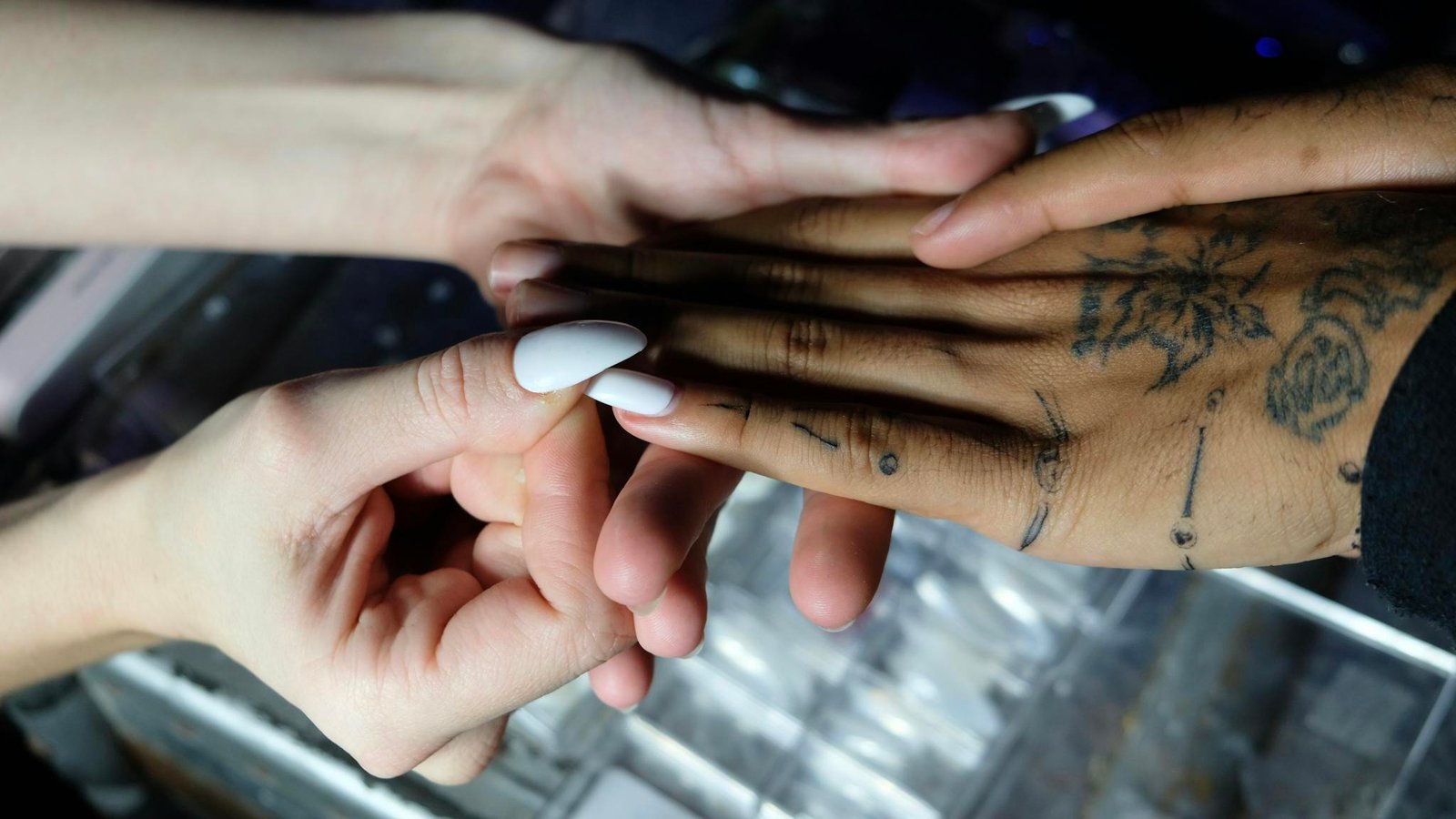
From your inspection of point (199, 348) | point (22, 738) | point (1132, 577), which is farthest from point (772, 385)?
point (22, 738)

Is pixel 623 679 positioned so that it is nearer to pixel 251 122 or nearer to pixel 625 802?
pixel 625 802

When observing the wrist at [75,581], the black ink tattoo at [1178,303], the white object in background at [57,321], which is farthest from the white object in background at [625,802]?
the white object in background at [57,321]

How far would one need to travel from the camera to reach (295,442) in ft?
2.87

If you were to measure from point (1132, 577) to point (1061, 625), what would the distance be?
0.11 metres

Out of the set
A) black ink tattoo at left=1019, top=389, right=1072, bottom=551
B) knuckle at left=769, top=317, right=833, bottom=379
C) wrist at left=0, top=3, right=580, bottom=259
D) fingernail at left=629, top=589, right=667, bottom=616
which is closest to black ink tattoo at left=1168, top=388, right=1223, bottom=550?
black ink tattoo at left=1019, top=389, right=1072, bottom=551

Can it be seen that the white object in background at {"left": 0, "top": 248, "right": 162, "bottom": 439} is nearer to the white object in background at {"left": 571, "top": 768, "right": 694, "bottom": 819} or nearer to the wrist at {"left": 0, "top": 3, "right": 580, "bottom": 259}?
the wrist at {"left": 0, "top": 3, "right": 580, "bottom": 259}

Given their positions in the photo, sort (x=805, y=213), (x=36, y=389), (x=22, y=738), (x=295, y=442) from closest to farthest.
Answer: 1. (x=295, y=442)
2. (x=805, y=213)
3. (x=36, y=389)
4. (x=22, y=738)

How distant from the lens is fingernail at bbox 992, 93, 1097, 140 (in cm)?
125

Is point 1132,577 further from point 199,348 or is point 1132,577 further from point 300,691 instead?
point 199,348

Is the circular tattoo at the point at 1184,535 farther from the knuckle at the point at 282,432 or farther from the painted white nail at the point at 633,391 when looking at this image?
the knuckle at the point at 282,432

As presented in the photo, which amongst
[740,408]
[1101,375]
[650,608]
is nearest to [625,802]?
[650,608]

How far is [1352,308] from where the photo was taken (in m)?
0.94

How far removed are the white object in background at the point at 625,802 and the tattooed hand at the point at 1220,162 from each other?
0.68m

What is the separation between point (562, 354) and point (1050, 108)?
773 mm
